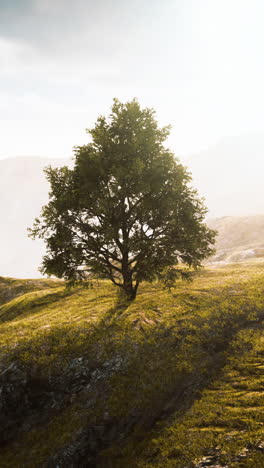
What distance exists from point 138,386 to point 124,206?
45.5 ft

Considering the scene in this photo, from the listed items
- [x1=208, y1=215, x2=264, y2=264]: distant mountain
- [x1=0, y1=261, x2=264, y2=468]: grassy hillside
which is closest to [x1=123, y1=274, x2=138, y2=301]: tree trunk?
[x1=0, y1=261, x2=264, y2=468]: grassy hillside

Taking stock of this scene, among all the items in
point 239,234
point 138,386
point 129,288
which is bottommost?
point 138,386

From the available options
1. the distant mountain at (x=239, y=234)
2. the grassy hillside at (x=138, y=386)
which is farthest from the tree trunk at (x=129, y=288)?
the distant mountain at (x=239, y=234)

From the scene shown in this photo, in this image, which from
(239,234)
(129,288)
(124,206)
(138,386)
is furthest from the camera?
(239,234)

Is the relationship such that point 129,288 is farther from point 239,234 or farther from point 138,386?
point 239,234

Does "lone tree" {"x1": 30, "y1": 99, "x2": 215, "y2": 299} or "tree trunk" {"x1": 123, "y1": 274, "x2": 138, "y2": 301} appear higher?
"lone tree" {"x1": 30, "y1": 99, "x2": 215, "y2": 299}

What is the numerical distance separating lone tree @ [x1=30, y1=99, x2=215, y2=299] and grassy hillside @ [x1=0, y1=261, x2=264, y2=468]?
15.8 feet

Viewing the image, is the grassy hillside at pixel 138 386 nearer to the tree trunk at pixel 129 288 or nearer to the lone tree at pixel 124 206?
the tree trunk at pixel 129 288

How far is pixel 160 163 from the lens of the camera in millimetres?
21891

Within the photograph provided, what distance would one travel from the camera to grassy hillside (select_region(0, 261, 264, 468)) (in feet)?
38.8

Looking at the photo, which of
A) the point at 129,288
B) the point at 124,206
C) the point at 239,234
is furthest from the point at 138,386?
the point at 239,234

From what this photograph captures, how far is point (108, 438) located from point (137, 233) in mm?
14626

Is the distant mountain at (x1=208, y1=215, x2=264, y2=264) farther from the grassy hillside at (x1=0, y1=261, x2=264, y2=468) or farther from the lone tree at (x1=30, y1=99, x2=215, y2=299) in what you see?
the grassy hillside at (x1=0, y1=261, x2=264, y2=468)

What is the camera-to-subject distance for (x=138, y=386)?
15820 mm
